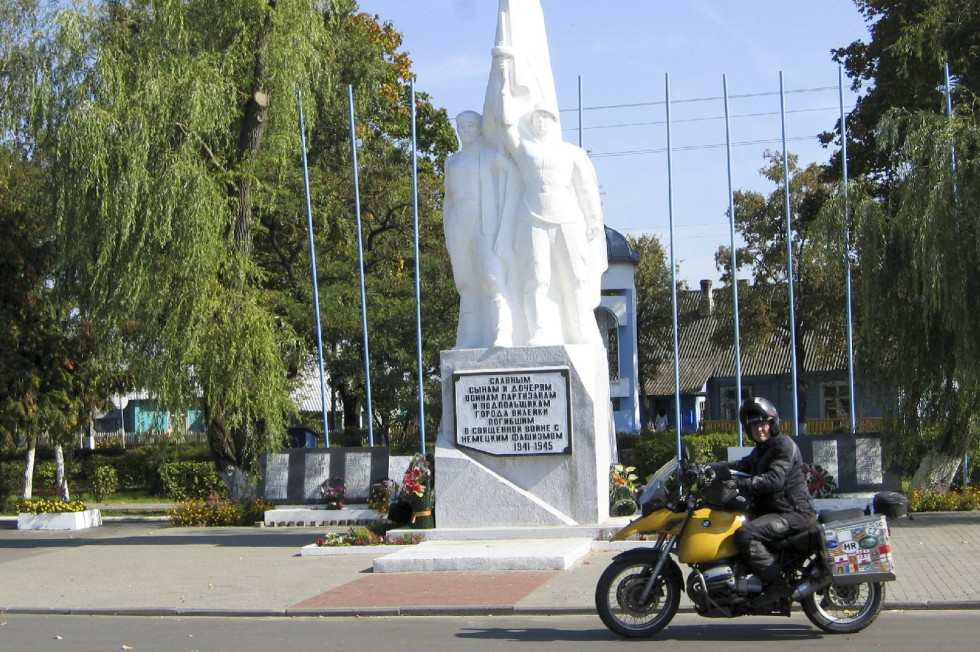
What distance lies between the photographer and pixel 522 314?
1611cm

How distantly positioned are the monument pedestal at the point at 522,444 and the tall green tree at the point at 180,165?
7453 mm

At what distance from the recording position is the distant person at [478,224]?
16.1m

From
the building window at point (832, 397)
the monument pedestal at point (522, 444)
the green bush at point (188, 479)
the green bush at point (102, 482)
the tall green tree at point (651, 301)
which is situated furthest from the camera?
the building window at point (832, 397)

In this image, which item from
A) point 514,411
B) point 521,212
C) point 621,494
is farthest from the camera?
point 621,494

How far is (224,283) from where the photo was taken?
75.1 ft

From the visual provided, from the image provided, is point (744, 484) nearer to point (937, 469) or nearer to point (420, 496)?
point (420, 496)

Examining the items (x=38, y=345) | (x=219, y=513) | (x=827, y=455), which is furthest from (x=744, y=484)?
(x=38, y=345)

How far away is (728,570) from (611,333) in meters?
34.4

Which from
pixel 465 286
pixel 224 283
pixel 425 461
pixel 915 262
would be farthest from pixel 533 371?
pixel 224 283

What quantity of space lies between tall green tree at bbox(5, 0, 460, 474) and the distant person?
6.21 m

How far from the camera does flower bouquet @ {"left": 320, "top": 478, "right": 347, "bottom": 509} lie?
20.8 metres

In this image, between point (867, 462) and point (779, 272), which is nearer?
point (867, 462)

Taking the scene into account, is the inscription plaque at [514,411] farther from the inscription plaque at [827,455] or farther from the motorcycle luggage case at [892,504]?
the motorcycle luggage case at [892,504]

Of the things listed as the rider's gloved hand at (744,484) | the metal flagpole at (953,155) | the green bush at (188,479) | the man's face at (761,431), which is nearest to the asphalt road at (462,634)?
the rider's gloved hand at (744,484)
